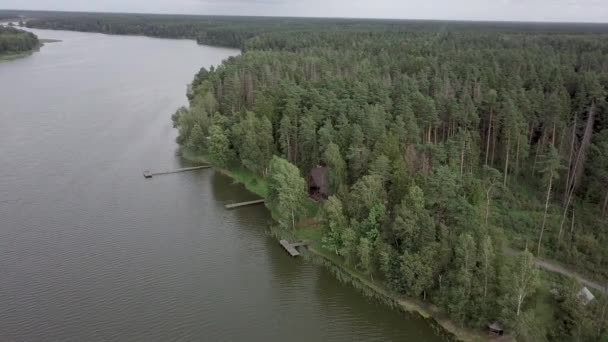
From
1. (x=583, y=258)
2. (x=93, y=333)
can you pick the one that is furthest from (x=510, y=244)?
(x=93, y=333)

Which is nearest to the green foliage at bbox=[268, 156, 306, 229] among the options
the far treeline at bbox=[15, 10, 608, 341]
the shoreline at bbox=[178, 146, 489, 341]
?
the far treeline at bbox=[15, 10, 608, 341]

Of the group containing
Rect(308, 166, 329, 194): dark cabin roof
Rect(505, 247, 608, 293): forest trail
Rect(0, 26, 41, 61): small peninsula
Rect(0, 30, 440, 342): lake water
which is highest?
Rect(0, 26, 41, 61): small peninsula

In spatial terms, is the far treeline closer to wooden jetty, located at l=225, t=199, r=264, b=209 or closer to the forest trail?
the forest trail

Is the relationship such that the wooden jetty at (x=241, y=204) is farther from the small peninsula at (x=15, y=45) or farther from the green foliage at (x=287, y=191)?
the small peninsula at (x=15, y=45)

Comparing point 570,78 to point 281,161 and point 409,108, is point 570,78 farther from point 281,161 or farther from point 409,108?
point 281,161

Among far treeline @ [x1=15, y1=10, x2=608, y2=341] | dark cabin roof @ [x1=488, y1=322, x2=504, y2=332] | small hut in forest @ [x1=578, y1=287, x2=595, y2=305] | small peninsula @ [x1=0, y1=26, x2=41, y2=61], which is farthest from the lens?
small peninsula @ [x1=0, y1=26, x2=41, y2=61]

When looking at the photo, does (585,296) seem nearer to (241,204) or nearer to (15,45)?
(241,204)

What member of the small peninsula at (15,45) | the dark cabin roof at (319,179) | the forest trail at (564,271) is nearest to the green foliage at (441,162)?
the forest trail at (564,271)
